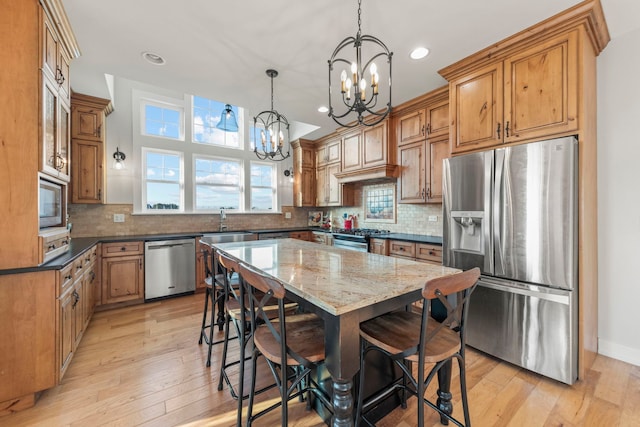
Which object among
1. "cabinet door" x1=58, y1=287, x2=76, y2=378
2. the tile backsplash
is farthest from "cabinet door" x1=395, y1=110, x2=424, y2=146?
"cabinet door" x1=58, y1=287, x2=76, y2=378

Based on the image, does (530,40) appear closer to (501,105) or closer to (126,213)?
(501,105)

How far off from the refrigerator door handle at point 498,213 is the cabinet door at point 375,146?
6.19 feet

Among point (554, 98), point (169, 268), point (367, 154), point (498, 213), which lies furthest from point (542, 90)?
point (169, 268)

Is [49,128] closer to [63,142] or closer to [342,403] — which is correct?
[63,142]

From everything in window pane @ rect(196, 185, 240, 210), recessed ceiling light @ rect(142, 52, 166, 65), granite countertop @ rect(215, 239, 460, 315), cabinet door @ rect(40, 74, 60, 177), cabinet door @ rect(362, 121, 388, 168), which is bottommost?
granite countertop @ rect(215, 239, 460, 315)

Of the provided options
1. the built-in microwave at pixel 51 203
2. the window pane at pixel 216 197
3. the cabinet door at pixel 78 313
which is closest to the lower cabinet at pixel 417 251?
the window pane at pixel 216 197

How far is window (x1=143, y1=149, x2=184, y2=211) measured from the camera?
434 cm

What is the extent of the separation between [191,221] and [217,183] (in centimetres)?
84

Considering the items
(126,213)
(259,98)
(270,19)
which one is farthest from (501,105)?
(126,213)

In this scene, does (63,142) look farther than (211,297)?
No

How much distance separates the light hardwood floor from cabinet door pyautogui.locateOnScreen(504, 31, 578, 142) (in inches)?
74.9

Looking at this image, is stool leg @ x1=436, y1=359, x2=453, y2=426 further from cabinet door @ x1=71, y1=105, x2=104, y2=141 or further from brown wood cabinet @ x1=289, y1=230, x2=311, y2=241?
cabinet door @ x1=71, y1=105, x2=104, y2=141

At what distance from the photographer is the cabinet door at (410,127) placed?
3.64m

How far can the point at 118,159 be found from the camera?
157 inches
